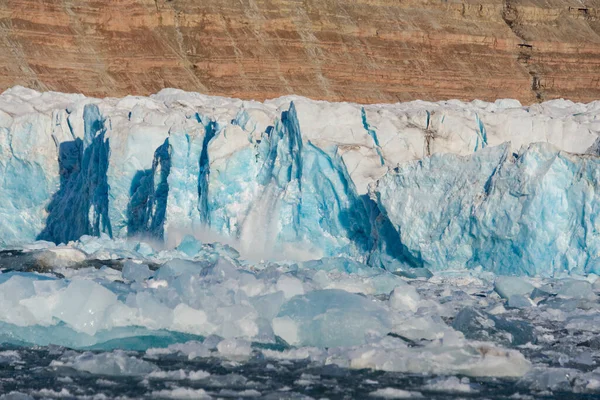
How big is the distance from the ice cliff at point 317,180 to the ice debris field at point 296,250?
0.03m

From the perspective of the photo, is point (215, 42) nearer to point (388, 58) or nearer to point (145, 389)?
point (388, 58)

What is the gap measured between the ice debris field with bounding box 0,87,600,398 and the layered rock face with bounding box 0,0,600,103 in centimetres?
1601

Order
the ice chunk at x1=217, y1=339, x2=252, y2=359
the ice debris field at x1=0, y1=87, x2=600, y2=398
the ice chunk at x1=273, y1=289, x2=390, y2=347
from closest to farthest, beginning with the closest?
1. the ice debris field at x1=0, y1=87, x2=600, y2=398
2. the ice chunk at x1=217, y1=339, x2=252, y2=359
3. the ice chunk at x1=273, y1=289, x2=390, y2=347

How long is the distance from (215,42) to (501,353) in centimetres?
3220

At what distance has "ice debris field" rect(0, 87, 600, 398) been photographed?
7.16m

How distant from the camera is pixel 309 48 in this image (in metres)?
38.9

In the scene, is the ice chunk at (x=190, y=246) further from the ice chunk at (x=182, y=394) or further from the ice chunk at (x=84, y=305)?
the ice chunk at (x=182, y=394)

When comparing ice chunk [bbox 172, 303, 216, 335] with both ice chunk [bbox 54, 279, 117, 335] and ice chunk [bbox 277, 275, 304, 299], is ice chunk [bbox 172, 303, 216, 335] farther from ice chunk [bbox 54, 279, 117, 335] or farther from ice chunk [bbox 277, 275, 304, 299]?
ice chunk [bbox 277, 275, 304, 299]

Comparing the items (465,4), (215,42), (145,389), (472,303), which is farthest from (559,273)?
(465,4)

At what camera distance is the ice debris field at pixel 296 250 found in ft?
23.5

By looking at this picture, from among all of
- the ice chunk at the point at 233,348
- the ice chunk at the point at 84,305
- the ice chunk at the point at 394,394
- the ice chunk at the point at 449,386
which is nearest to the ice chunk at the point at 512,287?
the ice chunk at the point at 233,348

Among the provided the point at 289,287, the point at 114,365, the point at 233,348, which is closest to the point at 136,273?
the point at 289,287

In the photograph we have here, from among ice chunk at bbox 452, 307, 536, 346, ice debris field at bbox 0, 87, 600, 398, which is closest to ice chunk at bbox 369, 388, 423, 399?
ice debris field at bbox 0, 87, 600, 398

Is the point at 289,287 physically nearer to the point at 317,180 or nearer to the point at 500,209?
the point at 500,209
